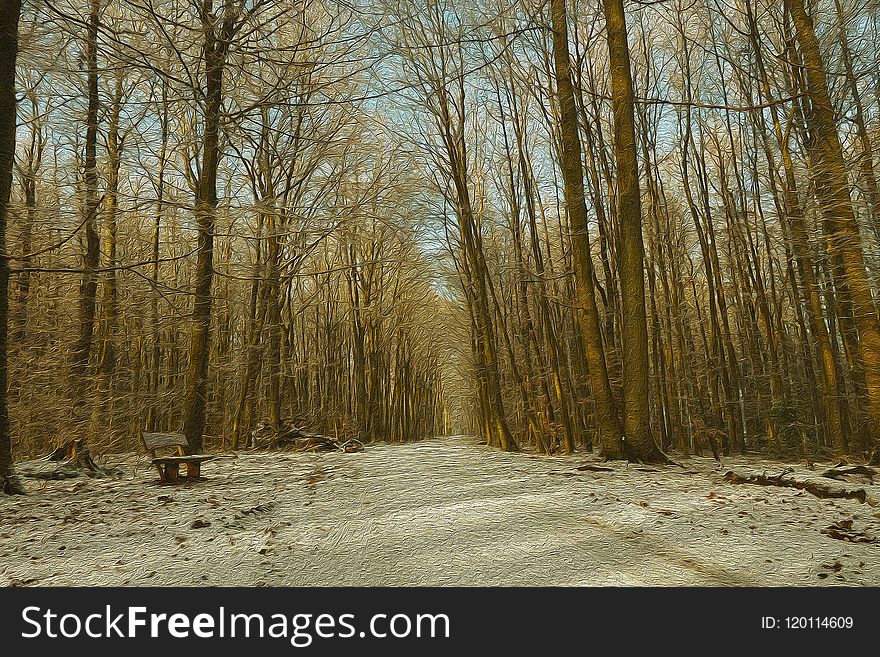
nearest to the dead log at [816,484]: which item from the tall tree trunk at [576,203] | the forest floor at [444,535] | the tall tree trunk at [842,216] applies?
the forest floor at [444,535]

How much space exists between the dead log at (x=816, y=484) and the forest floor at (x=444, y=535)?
129 millimetres

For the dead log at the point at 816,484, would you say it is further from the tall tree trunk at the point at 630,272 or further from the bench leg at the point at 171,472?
the bench leg at the point at 171,472

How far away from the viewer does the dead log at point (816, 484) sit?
457 cm

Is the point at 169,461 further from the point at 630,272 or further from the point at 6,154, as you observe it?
the point at 630,272

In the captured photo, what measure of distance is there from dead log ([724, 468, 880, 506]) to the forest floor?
129 mm

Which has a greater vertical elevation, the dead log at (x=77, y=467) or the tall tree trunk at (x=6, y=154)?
the tall tree trunk at (x=6, y=154)

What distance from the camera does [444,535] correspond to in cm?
352

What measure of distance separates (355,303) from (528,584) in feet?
61.2

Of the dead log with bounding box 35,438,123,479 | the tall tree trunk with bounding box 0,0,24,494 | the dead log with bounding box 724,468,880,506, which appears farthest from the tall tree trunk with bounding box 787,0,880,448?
the dead log with bounding box 35,438,123,479

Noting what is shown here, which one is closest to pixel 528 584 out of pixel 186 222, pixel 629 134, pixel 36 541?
pixel 36 541

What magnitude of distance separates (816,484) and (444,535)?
401 centimetres

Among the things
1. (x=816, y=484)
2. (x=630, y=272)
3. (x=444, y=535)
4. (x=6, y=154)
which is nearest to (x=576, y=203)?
(x=630, y=272)

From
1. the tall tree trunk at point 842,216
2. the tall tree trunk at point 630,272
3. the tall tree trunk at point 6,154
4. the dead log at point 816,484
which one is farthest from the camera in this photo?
the tall tree trunk at point 630,272

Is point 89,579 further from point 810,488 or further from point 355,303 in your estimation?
point 355,303
